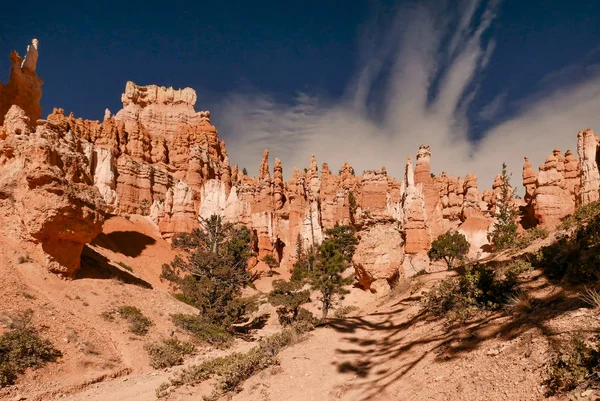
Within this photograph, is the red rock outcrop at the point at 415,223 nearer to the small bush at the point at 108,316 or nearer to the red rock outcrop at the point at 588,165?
the red rock outcrop at the point at 588,165

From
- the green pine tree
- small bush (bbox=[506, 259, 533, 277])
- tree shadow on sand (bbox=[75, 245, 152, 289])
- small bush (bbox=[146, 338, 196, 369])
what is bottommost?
small bush (bbox=[146, 338, 196, 369])

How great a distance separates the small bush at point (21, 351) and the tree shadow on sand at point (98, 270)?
18.2ft

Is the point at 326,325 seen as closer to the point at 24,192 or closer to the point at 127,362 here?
the point at 127,362

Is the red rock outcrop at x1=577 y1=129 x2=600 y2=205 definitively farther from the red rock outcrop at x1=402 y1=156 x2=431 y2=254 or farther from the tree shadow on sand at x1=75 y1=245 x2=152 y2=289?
the tree shadow on sand at x1=75 y1=245 x2=152 y2=289

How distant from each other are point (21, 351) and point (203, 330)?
782cm

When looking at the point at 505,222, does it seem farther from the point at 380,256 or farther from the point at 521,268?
the point at 521,268

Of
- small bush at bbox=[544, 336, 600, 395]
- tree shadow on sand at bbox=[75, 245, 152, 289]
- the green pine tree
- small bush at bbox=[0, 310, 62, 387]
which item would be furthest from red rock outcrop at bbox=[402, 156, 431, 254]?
small bush at bbox=[544, 336, 600, 395]

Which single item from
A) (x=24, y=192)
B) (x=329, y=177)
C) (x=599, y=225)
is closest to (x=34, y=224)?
(x=24, y=192)

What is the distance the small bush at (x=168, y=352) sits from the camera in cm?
1317

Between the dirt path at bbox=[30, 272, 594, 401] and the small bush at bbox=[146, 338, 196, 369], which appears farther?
the small bush at bbox=[146, 338, 196, 369]

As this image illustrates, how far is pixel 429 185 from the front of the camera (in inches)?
1841

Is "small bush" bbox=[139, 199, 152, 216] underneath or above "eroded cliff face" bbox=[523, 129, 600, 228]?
above

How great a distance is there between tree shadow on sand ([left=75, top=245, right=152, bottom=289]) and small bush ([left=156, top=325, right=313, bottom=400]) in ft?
30.9

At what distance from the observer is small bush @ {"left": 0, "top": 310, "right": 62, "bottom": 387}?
9648mm
